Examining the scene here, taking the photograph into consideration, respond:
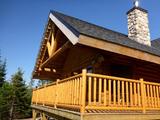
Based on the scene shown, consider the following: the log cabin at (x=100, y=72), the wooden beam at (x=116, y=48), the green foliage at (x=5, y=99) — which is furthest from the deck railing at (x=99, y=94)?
the green foliage at (x=5, y=99)

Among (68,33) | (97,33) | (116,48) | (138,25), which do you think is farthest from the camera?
(138,25)

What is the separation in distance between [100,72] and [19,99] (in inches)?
979

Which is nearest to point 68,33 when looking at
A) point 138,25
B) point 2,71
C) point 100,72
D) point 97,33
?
point 97,33

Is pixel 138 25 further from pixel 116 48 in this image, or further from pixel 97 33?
pixel 116 48

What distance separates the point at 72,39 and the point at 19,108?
90.7 ft

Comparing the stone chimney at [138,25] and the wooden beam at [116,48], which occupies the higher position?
the stone chimney at [138,25]

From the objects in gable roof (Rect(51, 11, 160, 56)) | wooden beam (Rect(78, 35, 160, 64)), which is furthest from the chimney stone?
wooden beam (Rect(78, 35, 160, 64))

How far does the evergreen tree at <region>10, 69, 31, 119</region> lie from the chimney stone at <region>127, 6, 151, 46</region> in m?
23.8

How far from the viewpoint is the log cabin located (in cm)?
574

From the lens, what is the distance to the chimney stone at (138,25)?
11.3 metres

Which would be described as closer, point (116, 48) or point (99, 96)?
point (99, 96)

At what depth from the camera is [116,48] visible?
7094 millimetres

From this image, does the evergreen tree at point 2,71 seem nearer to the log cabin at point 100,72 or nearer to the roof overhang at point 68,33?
the log cabin at point 100,72

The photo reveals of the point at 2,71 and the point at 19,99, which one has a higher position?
the point at 2,71
